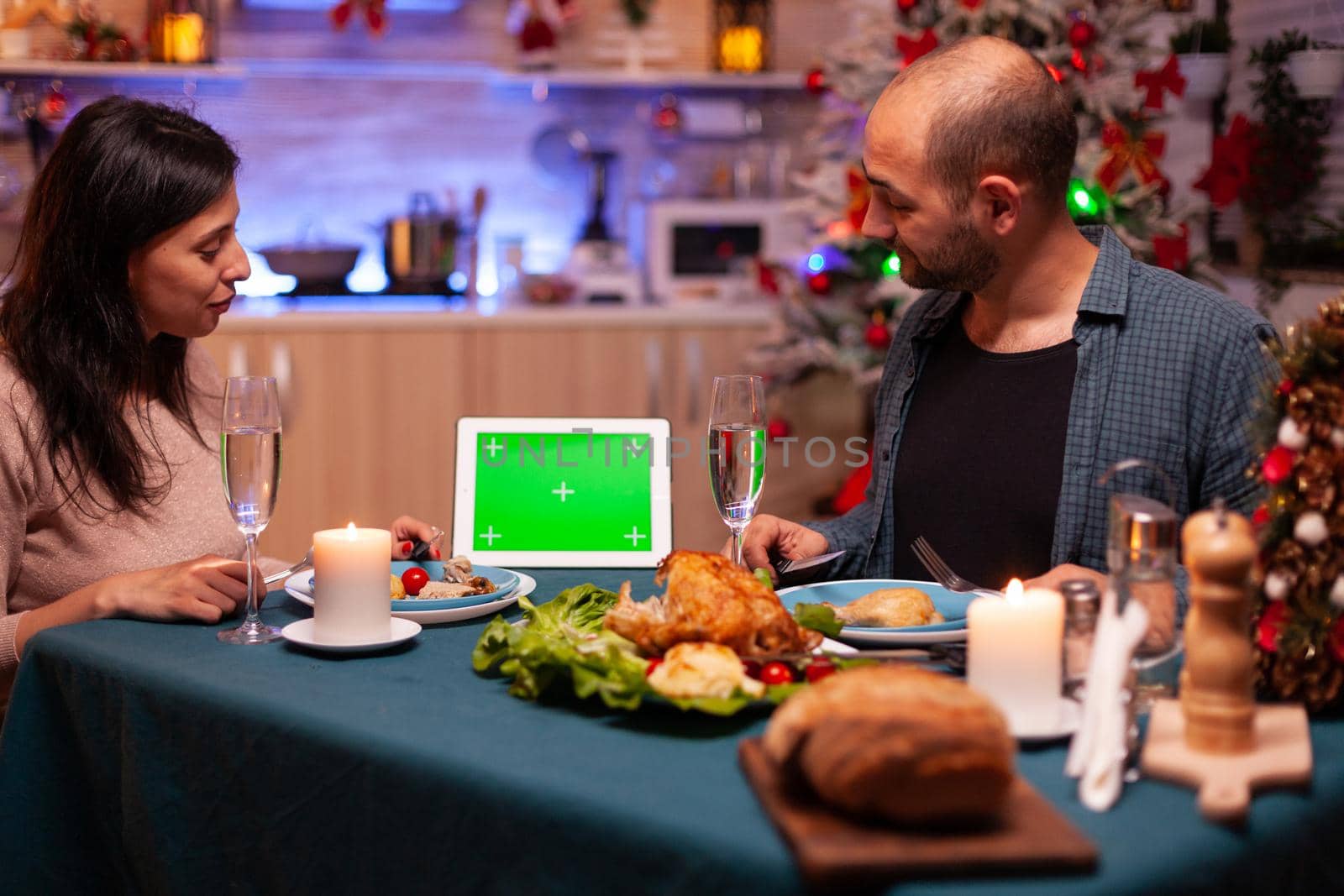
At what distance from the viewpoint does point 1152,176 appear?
11.3ft

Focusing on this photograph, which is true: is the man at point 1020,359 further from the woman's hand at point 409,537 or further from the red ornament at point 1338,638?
the red ornament at point 1338,638

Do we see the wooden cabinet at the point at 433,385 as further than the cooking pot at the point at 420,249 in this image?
No

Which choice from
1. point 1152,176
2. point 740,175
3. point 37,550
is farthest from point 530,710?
point 740,175

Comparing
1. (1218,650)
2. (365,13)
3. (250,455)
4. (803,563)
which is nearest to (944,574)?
(803,563)

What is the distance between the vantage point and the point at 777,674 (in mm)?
1087

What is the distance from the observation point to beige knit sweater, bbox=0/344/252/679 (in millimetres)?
1617

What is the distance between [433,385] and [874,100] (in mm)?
1621

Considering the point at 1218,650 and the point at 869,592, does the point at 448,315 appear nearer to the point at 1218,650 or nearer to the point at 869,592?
the point at 869,592

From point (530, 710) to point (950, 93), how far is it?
3.51 feet

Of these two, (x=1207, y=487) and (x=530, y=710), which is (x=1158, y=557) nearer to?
(x=530, y=710)

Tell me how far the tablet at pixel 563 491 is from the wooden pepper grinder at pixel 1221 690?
36.2 inches

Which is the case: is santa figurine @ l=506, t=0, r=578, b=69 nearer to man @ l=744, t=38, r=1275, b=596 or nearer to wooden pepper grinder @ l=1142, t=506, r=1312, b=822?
man @ l=744, t=38, r=1275, b=596

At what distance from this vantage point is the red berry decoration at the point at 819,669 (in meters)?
1.10

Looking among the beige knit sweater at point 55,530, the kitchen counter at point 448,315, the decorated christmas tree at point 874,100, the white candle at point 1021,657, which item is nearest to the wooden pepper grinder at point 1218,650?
the white candle at point 1021,657
